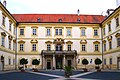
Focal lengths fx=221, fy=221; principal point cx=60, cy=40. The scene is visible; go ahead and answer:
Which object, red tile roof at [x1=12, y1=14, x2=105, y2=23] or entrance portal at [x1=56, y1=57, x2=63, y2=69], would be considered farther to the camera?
red tile roof at [x1=12, y1=14, x2=105, y2=23]

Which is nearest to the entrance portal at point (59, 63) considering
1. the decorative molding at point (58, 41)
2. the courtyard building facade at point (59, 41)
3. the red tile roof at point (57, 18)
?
the courtyard building facade at point (59, 41)

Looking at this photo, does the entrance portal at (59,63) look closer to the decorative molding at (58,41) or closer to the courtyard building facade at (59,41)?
the courtyard building facade at (59,41)

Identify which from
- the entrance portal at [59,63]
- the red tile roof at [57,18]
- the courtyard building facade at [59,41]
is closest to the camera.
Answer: the courtyard building facade at [59,41]

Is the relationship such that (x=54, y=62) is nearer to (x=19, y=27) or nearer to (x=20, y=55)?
(x=20, y=55)

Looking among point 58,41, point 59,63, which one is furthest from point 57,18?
point 59,63

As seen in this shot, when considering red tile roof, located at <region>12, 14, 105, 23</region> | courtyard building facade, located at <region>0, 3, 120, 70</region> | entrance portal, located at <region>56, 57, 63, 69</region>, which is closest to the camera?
courtyard building facade, located at <region>0, 3, 120, 70</region>

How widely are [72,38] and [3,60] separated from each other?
1565 cm

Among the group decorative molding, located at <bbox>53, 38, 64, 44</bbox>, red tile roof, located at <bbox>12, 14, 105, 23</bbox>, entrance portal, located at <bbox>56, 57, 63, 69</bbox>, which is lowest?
entrance portal, located at <bbox>56, 57, 63, 69</bbox>

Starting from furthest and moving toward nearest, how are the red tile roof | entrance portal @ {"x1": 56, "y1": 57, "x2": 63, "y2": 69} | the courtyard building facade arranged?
the red tile roof < entrance portal @ {"x1": 56, "y1": 57, "x2": 63, "y2": 69} < the courtyard building facade

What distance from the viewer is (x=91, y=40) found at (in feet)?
138

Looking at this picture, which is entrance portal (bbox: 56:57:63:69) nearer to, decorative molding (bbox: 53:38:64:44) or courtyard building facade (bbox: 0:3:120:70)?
courtyard building facade (bbox: 0:3:120:70)

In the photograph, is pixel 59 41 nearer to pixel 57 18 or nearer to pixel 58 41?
pixel 58 41

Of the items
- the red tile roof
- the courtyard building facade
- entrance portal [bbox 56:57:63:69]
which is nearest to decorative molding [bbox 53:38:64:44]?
the courtyard building facade

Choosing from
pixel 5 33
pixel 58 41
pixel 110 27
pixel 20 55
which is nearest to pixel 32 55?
pixel 20 55
